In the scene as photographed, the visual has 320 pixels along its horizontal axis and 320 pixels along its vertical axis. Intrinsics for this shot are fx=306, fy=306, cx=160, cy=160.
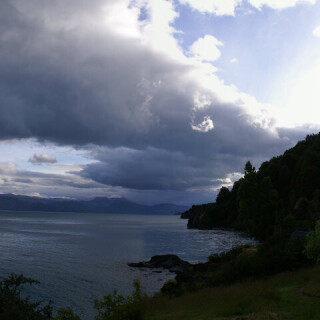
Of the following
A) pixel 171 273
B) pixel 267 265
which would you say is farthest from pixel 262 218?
pixel 267 265

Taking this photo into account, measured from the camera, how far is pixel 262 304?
18922mm

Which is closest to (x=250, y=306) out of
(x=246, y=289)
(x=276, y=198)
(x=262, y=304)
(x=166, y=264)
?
(x=262, y=304)

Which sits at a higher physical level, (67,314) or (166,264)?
(67,314)

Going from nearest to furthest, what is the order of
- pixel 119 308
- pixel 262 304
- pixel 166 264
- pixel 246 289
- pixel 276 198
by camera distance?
pixel 119 308 → pixel 262 304 → pixel 246 289 → pixel 166 264 → pixel 276 198

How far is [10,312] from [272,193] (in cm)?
6286

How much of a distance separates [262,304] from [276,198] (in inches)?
2349

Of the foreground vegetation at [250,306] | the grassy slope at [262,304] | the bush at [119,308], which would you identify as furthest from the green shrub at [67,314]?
the grassy slope at [262,304]

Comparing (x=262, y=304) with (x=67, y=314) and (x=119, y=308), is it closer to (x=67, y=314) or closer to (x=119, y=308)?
(x=119, y=308)

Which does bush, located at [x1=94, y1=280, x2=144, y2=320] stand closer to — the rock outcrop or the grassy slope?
the grassy slope

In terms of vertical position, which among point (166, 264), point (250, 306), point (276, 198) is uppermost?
point (276, 198)

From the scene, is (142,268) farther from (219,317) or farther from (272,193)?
(219,317)

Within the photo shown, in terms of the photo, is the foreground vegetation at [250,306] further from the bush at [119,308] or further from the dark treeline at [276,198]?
the dark treeline at [276,198]

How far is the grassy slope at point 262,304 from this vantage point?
54.5ft

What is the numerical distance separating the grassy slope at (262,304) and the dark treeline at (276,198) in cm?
2743
